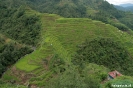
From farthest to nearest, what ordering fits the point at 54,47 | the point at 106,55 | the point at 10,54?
the point at 106,55, the point at 54,47, the point at 10,54

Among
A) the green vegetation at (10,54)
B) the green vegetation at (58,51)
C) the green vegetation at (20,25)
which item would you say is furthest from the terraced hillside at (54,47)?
the green vegetation at (20,25)

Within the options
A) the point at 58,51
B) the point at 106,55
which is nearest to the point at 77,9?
the point at 106,55

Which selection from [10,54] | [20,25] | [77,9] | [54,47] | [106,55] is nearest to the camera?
[10,54]

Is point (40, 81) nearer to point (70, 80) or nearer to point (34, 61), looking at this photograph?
point (34, 61)

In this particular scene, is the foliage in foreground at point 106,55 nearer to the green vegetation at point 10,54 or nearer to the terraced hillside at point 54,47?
the terraced hillside at point 54,47

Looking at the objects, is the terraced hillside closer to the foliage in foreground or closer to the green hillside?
the foliage in foreground

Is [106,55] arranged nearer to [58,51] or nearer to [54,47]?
[58,51]

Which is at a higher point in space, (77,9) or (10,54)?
(77,9)

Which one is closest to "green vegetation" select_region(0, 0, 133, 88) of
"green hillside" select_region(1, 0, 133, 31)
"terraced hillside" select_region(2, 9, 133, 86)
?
"terraced hillside" select_region(2, 9, 133, 86)

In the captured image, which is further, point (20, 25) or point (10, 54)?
point (20, 25)
